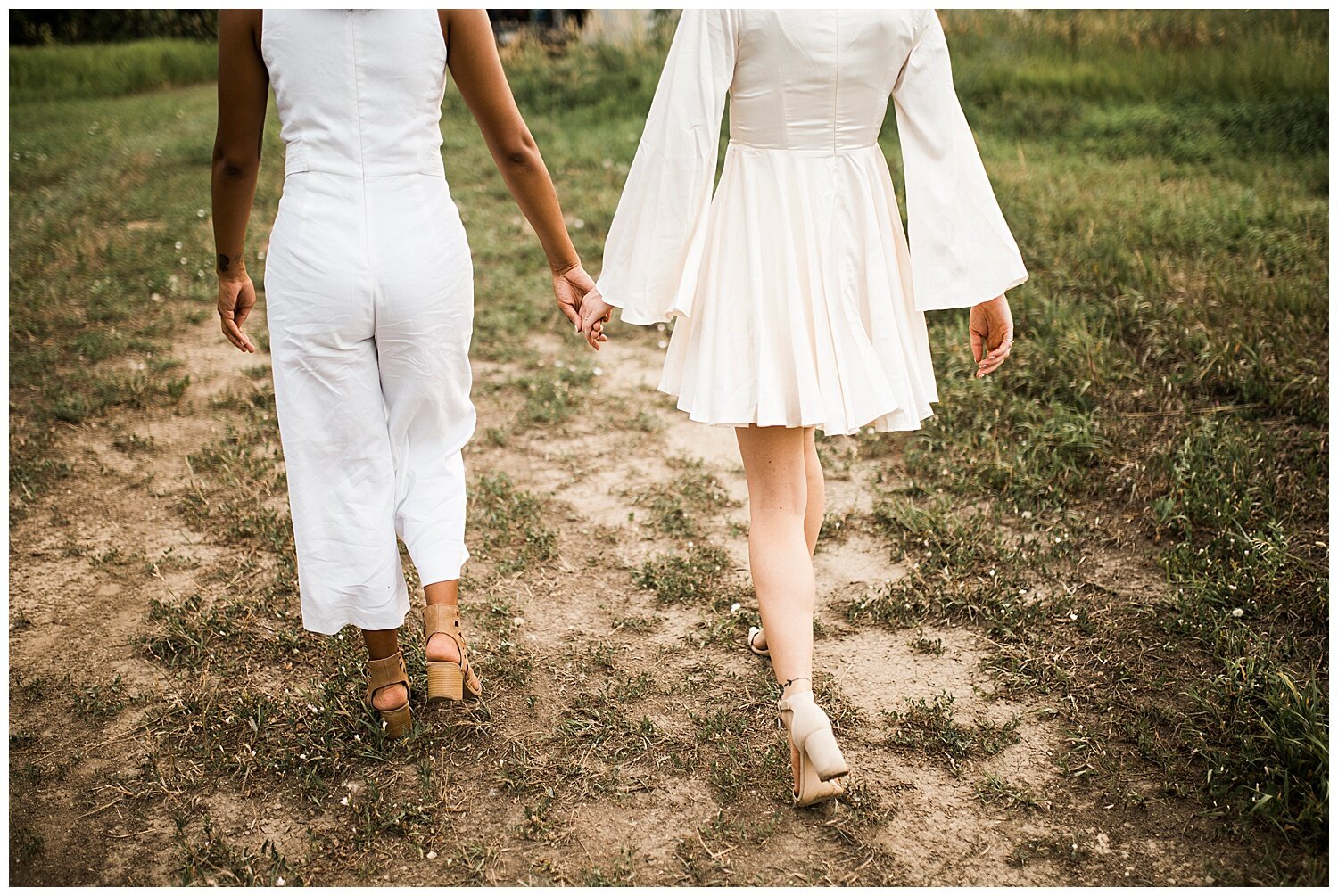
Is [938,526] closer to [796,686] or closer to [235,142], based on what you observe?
[796,686]

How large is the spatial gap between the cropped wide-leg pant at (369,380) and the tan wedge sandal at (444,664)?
8cm

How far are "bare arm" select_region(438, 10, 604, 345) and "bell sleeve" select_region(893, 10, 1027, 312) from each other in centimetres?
82

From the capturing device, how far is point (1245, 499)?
3406 millimetres

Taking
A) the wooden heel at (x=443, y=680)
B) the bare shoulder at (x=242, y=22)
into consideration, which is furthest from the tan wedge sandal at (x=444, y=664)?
the bare shoulder at (x=242, y=22)

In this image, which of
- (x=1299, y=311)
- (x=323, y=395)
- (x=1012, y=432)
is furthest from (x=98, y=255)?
(x=1299, y=311)

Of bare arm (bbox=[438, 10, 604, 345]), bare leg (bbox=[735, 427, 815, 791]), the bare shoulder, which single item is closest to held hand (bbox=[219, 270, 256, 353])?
the bare shoulder

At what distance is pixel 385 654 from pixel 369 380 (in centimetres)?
70

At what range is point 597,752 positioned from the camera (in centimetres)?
262

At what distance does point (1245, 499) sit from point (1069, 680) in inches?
42.5

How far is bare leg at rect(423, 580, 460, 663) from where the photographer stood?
2559 mm

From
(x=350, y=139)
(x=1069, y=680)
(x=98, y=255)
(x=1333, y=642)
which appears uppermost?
(x=350, y=139)

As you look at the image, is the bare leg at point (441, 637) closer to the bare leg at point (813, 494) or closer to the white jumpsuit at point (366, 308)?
the white jumpsuit at point (366, 308)

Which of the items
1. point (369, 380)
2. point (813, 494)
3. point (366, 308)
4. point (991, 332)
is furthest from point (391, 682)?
point (991, 332)

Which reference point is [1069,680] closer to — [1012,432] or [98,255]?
[1012,432]
